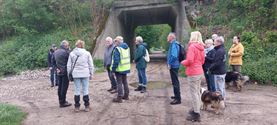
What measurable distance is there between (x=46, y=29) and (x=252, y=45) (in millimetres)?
13293

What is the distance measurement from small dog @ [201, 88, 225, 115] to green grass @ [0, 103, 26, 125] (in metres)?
4.43

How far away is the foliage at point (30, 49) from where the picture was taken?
19.8 metres

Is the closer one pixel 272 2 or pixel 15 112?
pixel 15 112

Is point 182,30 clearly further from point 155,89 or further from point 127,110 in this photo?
point 127,110

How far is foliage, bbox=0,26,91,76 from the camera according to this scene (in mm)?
19844

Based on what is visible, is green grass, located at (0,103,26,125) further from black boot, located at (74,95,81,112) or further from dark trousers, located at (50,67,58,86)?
dark trousers, located at (50,67,58,86)

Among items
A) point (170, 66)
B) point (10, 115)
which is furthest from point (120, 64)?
point (10, 115)

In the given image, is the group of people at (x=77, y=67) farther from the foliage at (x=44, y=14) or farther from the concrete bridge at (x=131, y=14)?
the foliage at (x=44, y=14)

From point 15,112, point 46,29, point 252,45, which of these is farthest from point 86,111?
point 46,29

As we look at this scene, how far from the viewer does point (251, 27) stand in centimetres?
1622

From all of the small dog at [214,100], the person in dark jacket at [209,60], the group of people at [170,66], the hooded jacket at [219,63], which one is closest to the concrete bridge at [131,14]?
the person in dark jacket at [209,60]

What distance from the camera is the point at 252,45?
14812 millimetres

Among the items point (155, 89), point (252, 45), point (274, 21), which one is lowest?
→ point (155, 89)

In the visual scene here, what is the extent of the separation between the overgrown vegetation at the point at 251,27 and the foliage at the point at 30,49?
24.2 ft
